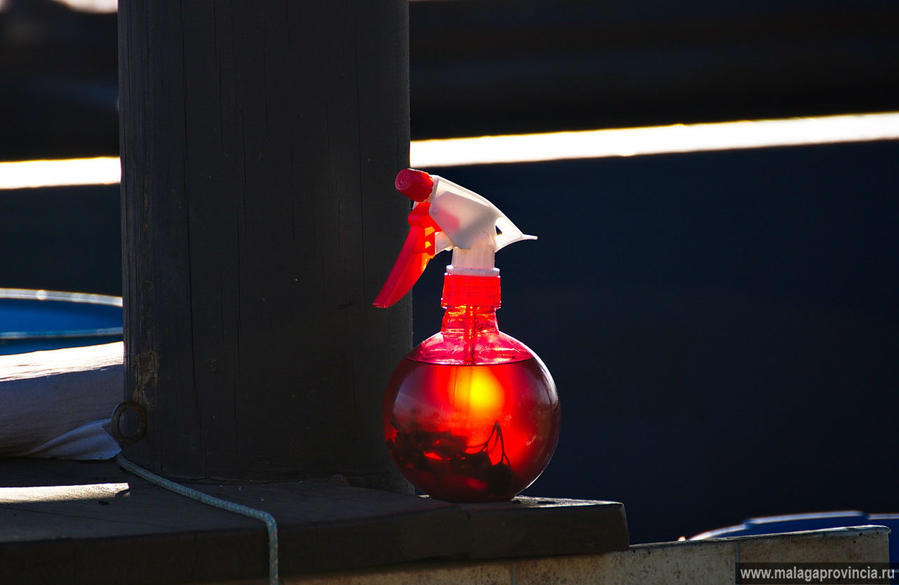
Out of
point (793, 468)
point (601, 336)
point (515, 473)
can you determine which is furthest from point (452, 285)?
point (793, 468)

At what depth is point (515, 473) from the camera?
80 centimetres

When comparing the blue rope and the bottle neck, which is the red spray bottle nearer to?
the bottle neck

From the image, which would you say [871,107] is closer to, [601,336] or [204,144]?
[601,336]

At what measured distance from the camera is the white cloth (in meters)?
1.10

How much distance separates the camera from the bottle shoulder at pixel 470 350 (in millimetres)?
808

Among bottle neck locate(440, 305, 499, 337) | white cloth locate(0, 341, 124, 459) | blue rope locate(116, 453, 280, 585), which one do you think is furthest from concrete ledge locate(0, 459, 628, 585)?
white cloth locate(0, 341, 124, 459)

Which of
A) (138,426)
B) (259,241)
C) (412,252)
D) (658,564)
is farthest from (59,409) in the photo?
(658,564)

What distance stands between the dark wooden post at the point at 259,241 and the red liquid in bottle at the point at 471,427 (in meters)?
0.12

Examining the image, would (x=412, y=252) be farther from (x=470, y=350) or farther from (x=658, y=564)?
(x=658, y=564)

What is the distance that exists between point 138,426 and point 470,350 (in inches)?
12.1

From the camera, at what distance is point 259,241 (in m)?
0.90

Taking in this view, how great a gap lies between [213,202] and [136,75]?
0.14m

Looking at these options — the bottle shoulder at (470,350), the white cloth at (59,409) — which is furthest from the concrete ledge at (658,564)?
the white cloth at (59,409)

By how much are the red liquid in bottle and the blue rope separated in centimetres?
12
